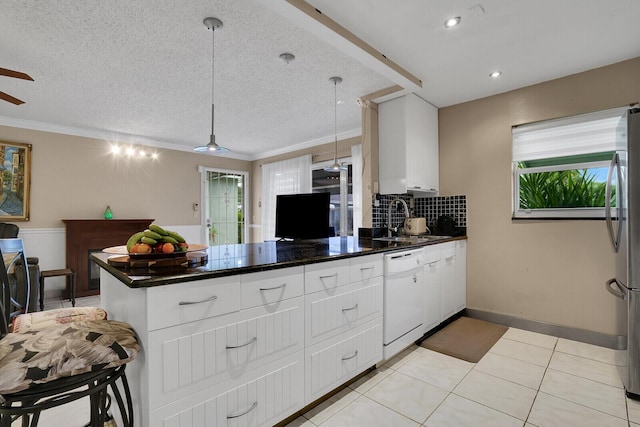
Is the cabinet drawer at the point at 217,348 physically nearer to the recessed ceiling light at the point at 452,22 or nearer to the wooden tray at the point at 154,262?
the wooden tray at the point at 154,262

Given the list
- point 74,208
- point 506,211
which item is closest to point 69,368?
point 506,211

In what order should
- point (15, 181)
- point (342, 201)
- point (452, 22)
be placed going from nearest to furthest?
1. point (452, 22)
2. point (15, 181)
3. point (342, 201)

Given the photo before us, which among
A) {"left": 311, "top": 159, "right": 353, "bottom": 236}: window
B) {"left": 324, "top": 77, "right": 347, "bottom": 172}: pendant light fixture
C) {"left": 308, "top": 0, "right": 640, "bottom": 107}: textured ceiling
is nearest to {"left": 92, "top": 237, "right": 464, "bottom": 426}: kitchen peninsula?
{"left": 308, "top": 0, "right": 640, "bottom": 107}: textured ceiling

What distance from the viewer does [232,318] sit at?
130cm

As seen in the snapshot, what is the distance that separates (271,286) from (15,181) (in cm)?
473

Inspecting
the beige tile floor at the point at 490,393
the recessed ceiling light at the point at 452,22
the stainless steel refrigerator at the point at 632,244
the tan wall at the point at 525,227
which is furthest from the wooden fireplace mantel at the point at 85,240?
the stainless steel refrigerator at the point at 632,244

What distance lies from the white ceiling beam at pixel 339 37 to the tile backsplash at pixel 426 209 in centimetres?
120

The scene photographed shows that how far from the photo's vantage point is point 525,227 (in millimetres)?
2979

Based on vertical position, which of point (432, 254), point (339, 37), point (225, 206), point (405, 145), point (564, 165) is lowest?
point (432, 254)

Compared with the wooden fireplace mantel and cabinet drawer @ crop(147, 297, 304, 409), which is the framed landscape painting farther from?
cabinet drawer @ crop(147, 297, 304, 409)

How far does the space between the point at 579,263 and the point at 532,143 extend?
1200 mm

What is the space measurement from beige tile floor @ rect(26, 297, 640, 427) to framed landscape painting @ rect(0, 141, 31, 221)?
357 centimetres

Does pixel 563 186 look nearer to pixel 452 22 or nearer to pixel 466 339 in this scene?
pixel 466 339

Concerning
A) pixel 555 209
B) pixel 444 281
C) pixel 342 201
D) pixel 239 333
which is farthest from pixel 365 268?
pixel 342 201
